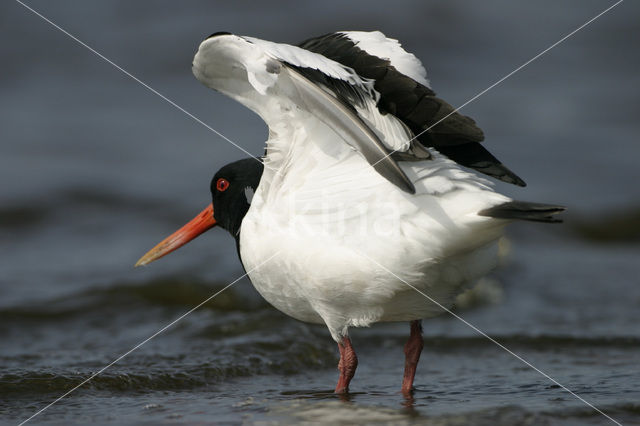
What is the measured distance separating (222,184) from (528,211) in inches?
93.8

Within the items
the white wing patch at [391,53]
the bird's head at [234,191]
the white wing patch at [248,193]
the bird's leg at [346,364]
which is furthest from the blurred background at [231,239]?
the white wing patch at [391,53]

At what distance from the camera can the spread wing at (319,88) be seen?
354cm

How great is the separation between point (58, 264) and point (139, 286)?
130 centimetres

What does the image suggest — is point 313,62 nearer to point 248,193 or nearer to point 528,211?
point 528,211

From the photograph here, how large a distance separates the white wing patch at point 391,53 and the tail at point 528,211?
92cm

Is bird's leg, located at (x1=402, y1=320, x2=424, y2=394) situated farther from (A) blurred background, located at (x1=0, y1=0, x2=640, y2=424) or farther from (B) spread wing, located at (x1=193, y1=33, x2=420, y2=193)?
(B) spread wing, located at (x1=193, y1=33, x2=420, y2=193)

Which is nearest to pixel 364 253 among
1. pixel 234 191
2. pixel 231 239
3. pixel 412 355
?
pixel 412 355

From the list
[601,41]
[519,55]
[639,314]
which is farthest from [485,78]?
[639,314]

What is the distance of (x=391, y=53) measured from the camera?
4254 millimetres

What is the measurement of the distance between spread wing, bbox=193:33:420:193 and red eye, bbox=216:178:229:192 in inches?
54.5

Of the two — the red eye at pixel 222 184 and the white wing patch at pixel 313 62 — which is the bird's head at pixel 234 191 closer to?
the red eye at pixel 222 184

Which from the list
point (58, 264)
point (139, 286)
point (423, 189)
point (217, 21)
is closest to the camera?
point (423, 189)

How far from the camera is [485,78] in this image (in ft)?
45.3

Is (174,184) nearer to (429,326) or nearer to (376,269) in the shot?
(429,326)
